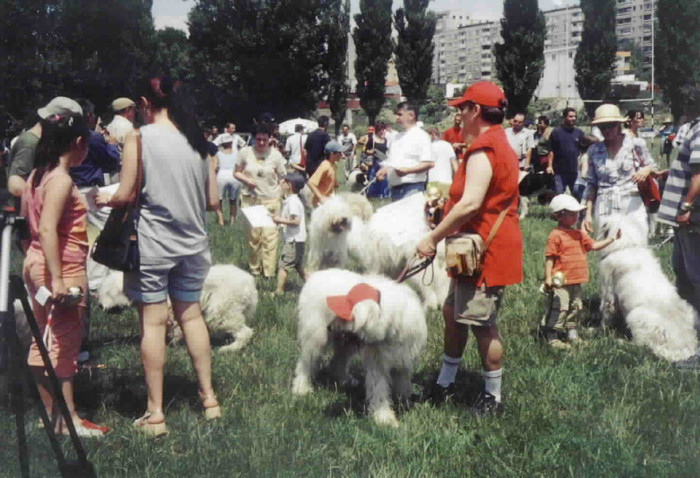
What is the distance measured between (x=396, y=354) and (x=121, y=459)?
1680 millimetres

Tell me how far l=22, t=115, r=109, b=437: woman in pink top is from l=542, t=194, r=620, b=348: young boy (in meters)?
3.79

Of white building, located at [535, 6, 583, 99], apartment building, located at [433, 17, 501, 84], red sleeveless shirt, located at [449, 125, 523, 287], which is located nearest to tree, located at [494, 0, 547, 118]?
apartment building, located at [433, 17, 501, 84]

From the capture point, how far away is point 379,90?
36656 millimetres

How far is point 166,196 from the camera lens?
3.94 m

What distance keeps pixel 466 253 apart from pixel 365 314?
697 mm

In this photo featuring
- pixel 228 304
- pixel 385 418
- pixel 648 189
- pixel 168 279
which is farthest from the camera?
pixel 648 189

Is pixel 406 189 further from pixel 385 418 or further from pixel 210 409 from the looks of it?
pixel 210 409

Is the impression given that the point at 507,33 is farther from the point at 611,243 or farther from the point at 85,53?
the point at 611,243

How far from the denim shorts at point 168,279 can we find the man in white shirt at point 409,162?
3.71 metres

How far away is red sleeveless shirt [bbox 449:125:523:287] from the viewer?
408cm

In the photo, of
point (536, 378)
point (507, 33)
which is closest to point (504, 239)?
point (536, 378)

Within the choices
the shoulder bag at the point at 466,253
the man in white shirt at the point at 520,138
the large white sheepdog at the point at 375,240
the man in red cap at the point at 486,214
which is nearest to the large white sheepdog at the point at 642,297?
the large white sheepdog at the point at 375,240

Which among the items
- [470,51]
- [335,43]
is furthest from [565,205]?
[470,51]

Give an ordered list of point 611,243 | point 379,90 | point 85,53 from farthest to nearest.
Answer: point 379,90 → point 85,53 → point 611,243
